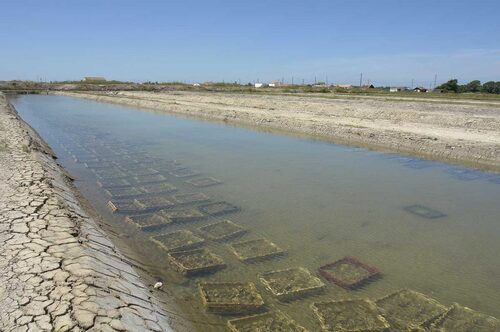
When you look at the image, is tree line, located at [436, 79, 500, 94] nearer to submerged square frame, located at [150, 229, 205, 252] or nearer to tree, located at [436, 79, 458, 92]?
tree, located at [436, 79, 458, 92]

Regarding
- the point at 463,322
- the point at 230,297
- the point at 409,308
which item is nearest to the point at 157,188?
the point at 230,297

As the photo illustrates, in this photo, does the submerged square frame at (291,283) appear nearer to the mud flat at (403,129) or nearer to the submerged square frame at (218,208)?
the submerged square frame at (218,208)

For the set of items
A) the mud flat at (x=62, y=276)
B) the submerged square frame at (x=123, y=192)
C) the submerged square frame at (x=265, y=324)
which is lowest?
the submerged square frame at (x=265, y=324)

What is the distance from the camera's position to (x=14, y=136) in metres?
12.1

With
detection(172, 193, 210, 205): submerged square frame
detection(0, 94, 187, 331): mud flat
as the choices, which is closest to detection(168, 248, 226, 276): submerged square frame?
detection(0, 94, 187, 331): mud flat

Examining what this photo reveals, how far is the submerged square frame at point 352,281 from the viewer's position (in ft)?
15.7

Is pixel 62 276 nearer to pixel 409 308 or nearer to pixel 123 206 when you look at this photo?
pixel 409 308

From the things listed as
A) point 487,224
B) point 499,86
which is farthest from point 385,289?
point 499,86

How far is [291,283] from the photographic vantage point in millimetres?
4695

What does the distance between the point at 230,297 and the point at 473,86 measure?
205 feet

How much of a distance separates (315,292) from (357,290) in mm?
562

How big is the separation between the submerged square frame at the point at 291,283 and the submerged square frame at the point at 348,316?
275 millimetres

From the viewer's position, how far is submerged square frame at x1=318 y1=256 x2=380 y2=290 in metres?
4.77

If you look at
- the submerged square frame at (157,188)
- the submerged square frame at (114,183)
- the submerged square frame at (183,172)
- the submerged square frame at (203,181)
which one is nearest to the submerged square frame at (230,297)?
the submerged square frame at (157,188)
